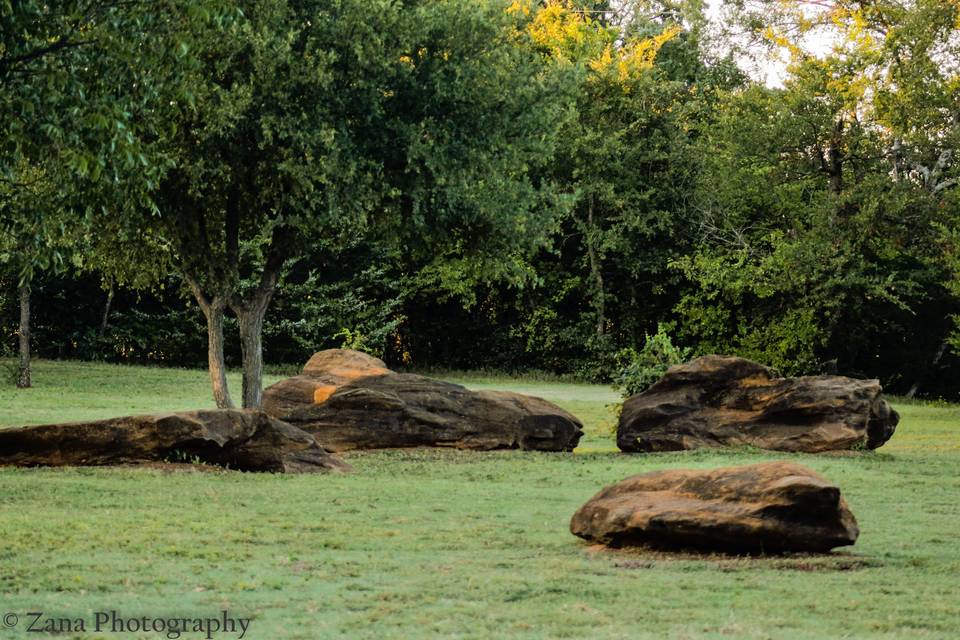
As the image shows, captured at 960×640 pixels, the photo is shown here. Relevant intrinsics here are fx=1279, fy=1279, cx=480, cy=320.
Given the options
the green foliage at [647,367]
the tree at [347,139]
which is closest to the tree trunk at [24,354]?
the tree at [347,139]

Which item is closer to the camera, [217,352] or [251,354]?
[251,354]

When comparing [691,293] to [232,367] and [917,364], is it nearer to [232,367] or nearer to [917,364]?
[917,364]

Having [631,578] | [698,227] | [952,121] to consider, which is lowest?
[631,578]

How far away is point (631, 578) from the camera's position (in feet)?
26.8

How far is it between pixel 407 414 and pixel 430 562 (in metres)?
9.50

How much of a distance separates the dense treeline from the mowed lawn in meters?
2.87

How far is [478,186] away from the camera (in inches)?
818

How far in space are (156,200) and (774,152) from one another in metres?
18.2

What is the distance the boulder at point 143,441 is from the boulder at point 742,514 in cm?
661

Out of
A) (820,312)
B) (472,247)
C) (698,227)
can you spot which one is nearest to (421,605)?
(472,247)

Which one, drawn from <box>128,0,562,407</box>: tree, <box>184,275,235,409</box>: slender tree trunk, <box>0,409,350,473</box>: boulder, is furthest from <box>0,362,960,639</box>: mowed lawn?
<box>128,0,562,407</box>: tree

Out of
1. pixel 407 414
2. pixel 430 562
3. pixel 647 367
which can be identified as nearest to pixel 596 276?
pixel 647 367

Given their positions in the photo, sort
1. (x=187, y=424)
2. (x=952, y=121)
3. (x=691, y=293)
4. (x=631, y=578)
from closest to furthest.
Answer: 1. (x=631, y=578)
2. (x=187, y=424)
3. (x=952, y=121)
4. (x=691, y=293)

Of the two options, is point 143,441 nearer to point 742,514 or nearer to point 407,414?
point 407,414
